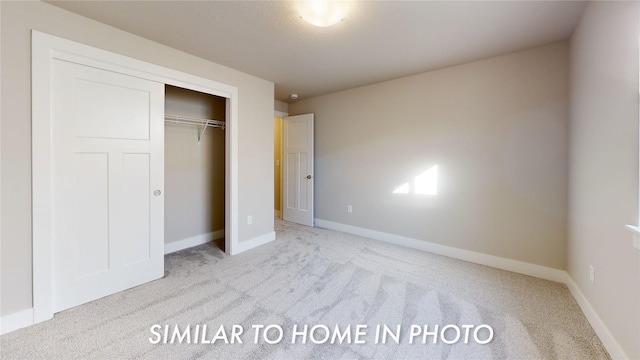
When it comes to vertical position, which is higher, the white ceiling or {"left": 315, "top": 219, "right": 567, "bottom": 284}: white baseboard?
the white ceiling

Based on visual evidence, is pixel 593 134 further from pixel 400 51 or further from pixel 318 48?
pixel 318 48

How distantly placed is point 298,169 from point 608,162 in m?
3.82

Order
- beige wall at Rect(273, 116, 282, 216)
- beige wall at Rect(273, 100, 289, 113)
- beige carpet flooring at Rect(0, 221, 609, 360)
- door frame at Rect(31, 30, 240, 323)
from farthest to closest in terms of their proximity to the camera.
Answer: beige wall at Rect(273, 116, 282, 216) → beige wall at Rect(273, 100, 289, 113) → door frame at Rect(31, 30, 240, 323) → beige carpet flooring at Rect(0, 221, 609, 360)

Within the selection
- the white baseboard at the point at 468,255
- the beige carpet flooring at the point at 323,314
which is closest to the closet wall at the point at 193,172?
the beige carpet flooring at the point at 323,314

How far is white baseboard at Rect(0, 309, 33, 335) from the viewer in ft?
5.45

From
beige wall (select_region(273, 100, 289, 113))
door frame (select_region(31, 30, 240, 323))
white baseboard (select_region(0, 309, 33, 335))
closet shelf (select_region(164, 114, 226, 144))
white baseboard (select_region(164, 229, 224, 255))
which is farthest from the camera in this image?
beige wall (select_region(273, 100, 289, 113))

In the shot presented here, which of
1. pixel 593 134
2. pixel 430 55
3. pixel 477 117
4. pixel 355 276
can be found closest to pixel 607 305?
pixel 593 134

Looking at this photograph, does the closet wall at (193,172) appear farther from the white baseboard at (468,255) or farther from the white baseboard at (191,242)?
the white baseboard at (468,255)

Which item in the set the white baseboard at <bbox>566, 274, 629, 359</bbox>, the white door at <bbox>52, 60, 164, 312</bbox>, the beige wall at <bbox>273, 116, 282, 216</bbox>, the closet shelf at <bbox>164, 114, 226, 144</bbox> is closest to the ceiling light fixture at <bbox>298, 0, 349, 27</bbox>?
the white door at <bbox>52, 60, 164, 312</bbox>

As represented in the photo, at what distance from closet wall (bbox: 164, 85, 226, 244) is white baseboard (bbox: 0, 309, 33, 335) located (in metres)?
1.40

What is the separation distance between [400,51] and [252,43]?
61.4 inches

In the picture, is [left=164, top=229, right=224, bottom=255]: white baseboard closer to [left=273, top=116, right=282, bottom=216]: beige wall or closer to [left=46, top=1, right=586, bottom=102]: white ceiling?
[left=273, top=116, right=282, bottom=216]: beige wall

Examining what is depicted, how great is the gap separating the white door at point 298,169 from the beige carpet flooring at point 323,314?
67.6 inches

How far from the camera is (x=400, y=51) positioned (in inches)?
102
